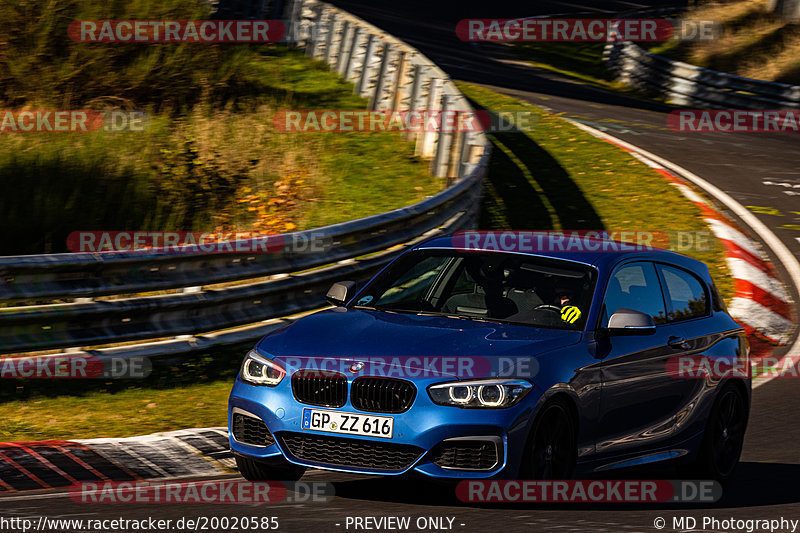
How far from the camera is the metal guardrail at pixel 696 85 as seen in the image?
26953 millimetres

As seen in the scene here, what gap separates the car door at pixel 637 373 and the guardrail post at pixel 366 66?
42.7 ft

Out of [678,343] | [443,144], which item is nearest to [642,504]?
[678,343]

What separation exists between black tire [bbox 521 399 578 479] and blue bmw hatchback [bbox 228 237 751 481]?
0.03 ft

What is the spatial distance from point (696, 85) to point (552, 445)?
23530 mm

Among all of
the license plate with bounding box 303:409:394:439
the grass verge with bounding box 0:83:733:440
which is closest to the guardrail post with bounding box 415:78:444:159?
the grass verge with bounding box 0:83:733:440

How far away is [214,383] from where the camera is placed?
976cm

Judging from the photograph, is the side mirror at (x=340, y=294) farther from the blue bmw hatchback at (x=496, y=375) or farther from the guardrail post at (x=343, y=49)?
the guardrail post at (x=343, y=49)

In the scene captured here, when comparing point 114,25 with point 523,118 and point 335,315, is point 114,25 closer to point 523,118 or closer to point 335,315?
point 523,118

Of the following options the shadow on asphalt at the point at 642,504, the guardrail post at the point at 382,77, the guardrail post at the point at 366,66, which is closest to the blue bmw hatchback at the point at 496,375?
the shadow on asphalt at the point at 642,504

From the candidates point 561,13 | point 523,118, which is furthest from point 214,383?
point 561,13

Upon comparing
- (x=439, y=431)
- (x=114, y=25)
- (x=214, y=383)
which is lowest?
(x=214, y=383)

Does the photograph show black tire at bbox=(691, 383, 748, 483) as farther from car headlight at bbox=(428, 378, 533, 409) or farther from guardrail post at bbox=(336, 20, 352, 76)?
guardrail post at bbox=(336, 20, 352, 76)

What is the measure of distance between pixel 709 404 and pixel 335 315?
2722mm

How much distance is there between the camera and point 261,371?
6.68m
